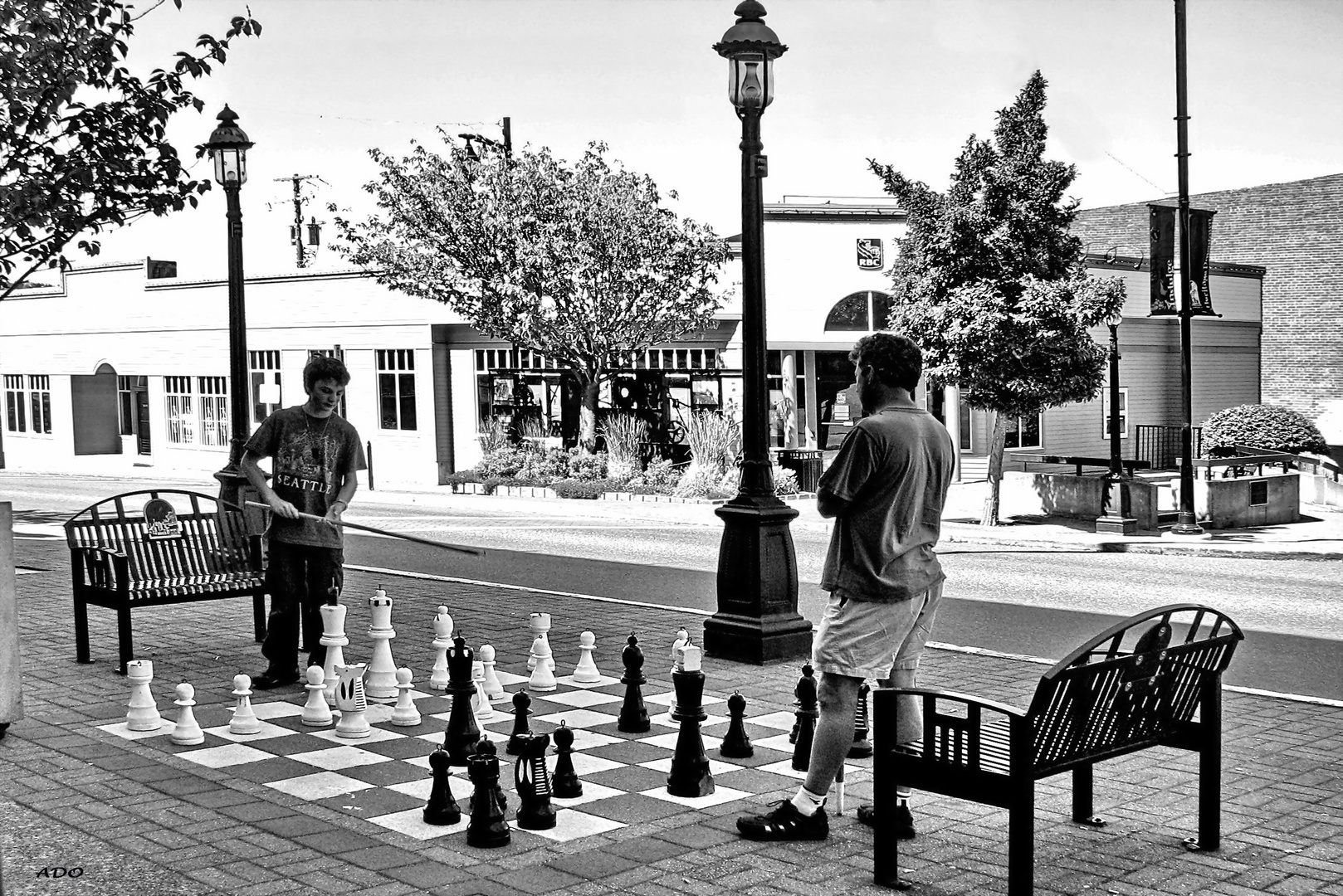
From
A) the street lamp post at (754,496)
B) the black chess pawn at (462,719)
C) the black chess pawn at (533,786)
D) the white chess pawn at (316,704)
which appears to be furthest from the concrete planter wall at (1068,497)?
the black chess pawn at (533,786)

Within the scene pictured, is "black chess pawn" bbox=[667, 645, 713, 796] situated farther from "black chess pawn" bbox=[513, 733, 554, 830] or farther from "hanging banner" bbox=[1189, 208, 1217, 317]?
"hanging banner" bbox=[1189, 208, 1217, 317]

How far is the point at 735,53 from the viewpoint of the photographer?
32.1 ft

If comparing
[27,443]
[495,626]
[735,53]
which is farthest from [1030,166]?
[27,443]

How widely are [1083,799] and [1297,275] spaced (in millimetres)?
37931

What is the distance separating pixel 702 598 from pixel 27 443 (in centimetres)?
4105

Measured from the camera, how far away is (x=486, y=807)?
5344 mm

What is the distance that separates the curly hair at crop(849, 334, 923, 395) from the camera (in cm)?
554

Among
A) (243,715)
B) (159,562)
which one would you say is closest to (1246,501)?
(159,562)

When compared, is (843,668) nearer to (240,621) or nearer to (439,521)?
(240,621)

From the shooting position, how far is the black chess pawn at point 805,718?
6355mm

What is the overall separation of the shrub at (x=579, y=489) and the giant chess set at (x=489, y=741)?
18402 mm

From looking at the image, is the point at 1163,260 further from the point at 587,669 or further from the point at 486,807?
the point at 486,807

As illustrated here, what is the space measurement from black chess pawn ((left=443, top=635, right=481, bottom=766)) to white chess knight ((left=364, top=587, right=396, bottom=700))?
4.36ft

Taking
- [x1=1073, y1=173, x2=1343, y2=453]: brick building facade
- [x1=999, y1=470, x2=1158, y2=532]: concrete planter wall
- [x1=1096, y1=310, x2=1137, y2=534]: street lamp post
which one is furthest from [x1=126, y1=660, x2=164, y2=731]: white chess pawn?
[x1=1073, y1=173, x2=1343, y2=453]: brick building facade
